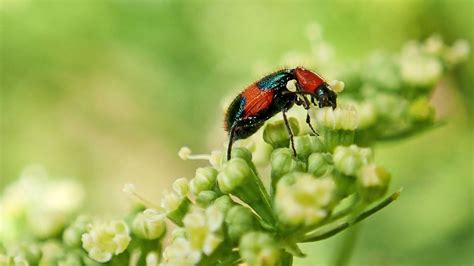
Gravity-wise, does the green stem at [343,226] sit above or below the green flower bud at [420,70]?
below

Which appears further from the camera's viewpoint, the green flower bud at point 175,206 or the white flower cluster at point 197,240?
the green flower bud at point 175,206

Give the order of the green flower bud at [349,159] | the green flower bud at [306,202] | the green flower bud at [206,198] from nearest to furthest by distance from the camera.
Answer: the green flower bud at [306,202] → the green flower bud at [349,159] → the green flower bud at [206,198]

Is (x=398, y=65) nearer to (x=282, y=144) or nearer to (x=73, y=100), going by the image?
(x=282, y=144)

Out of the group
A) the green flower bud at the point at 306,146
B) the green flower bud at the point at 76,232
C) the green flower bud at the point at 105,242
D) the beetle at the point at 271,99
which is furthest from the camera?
the green flower bud at the point at 76,232

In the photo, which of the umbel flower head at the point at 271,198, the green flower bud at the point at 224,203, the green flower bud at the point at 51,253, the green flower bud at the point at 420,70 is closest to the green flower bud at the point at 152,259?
the umbel flower head at the point at 271,198

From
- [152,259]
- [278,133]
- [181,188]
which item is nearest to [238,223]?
[181,188]

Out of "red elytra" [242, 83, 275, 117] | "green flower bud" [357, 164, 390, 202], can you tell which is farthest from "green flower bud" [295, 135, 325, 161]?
"green flower bud" [357, 164, 390, 202]

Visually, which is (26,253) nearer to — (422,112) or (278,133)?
(278,133)

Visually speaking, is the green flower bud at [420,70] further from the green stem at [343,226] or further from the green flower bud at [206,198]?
the green flower bud at [206,198]
